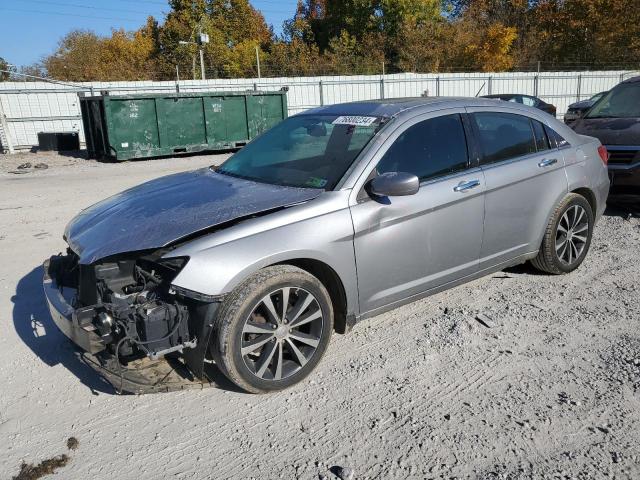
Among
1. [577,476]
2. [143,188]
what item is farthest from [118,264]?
[577,476]

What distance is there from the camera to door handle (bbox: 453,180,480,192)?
159 inches

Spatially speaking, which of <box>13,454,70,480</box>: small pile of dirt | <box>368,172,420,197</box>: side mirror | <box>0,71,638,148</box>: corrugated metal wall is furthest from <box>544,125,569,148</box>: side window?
<box>0,71,638,148</box>: corrugated metal wall

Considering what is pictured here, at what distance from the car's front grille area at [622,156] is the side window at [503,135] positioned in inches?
110

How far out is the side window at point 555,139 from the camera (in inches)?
193

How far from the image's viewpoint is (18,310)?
184 inches

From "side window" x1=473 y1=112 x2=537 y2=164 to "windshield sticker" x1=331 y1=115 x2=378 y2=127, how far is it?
930 mm

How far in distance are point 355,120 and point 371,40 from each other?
42203 mm

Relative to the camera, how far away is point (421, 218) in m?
3.82

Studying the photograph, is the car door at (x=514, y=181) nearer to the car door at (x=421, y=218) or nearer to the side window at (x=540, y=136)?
the side window at (x=540, y=136)

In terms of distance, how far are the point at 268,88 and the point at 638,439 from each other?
881 inches

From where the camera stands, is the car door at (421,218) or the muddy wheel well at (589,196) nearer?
the car door at (421,218)

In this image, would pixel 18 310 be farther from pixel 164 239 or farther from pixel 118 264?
pixel 164 239

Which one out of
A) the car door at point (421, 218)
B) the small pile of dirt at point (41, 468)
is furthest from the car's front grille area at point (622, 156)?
the small pile of dirt at point (41, 468)

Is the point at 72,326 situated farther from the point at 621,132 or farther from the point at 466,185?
the point at 621,132
